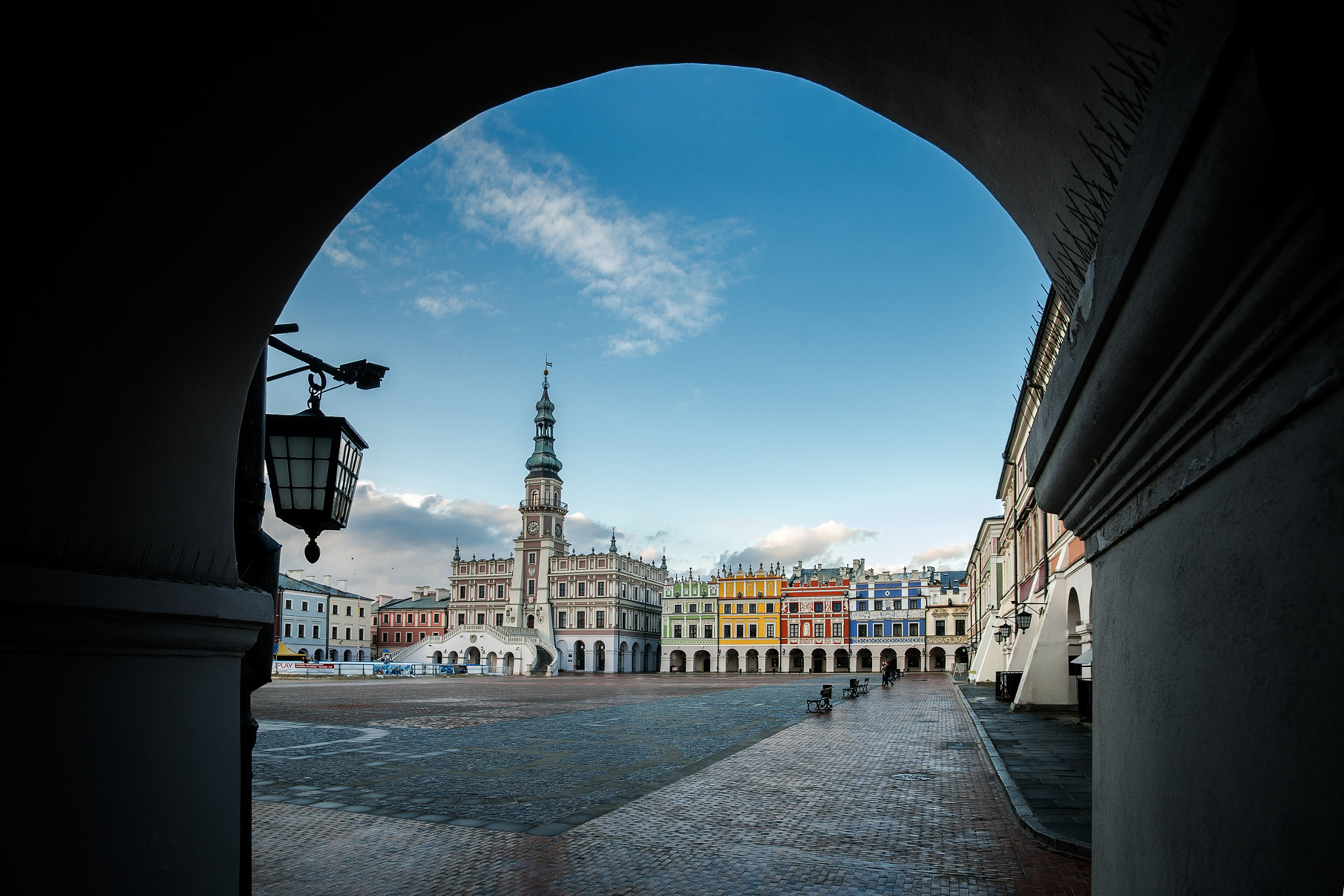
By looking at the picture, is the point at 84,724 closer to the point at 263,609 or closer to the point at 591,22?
the point at 263,609

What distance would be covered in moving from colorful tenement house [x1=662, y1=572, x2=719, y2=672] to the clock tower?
1176 centimetres

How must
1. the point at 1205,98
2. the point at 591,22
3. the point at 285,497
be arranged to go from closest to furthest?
the point at 1205,98 < the point at 591,22 < the point at 285,497

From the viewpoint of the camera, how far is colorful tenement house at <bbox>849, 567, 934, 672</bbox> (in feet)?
264

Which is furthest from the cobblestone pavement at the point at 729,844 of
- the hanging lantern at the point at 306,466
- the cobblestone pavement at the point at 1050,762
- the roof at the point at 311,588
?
the roof at the point at 311,588

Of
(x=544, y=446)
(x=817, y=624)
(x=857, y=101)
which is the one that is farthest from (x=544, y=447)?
(x=857, y=101)

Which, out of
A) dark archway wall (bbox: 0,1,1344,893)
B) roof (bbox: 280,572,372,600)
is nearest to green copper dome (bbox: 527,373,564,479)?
roof (bbox: 280,572,372,600)

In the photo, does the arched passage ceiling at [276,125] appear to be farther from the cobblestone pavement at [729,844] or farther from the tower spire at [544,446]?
the tower spire at [544,446]

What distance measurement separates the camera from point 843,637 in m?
82.1

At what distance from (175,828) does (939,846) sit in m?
7.66

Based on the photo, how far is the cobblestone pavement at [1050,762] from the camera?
9539 mm

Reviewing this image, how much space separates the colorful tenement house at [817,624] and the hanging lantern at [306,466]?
80.4 metres

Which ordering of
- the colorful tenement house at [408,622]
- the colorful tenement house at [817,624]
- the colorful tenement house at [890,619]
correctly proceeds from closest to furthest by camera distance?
the colorful tenement house at [890,619] < the colorful tenement house at [817,624] < the colorful tenement house at [408,622]

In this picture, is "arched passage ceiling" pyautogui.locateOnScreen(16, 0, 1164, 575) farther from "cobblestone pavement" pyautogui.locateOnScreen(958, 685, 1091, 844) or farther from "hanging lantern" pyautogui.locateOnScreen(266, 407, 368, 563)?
"cobblestone pavement" pyautogui.locateOnScreen(958, 685, 1091, 844)

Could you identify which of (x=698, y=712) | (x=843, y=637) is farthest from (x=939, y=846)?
(x=843, y=637)
